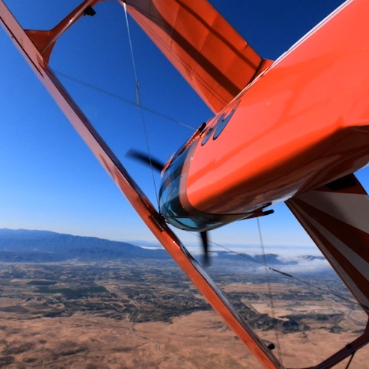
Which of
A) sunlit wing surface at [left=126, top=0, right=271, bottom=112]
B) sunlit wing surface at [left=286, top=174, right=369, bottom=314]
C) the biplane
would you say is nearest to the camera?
the biplane

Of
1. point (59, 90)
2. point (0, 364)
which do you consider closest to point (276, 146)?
point (59, 90)

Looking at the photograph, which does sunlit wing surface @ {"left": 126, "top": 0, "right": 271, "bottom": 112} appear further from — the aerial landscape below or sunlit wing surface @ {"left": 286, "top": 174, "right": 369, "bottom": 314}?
the aerial landscape below

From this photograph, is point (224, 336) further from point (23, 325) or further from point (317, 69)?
point (317, 69)

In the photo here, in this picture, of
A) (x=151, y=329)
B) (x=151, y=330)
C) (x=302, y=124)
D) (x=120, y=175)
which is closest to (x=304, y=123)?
(x=302, y=124)

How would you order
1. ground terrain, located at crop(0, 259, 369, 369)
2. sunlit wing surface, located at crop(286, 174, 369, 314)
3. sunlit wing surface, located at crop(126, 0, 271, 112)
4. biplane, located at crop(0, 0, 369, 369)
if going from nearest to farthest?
biplane, located at crop(0, 0, 369, 369) → sunlit wing surface, located at crop(286, 174, 369, 314) → sunlit wing surface, located at crop(126, 0, 271, 112) → ground terrain, located at crop(0, 259, 369, 369)

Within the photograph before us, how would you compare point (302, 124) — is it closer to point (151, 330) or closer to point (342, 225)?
point (342, 225)

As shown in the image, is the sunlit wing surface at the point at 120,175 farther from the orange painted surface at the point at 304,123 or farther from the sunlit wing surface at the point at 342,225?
the sunlit wing surface at the point at 342,225

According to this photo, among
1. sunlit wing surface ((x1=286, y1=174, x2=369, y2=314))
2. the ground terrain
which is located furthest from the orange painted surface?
the ground terrain
